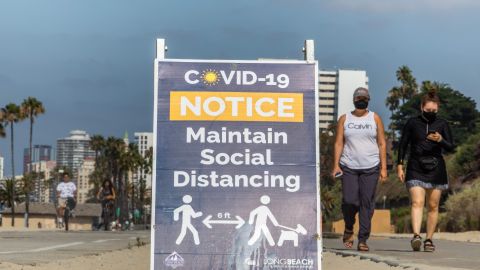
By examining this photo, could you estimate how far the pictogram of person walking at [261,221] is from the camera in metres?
6.73

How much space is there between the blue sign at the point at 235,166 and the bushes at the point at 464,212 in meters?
17.5

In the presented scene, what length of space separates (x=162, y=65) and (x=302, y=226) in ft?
5.57

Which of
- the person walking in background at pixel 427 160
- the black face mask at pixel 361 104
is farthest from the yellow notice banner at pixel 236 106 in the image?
the person walking in background at pixel 427 160

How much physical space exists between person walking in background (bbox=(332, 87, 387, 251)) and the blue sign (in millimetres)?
2959

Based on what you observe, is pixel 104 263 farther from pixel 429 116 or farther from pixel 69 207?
pixel 69 207

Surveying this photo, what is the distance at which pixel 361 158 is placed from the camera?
998 centimetres

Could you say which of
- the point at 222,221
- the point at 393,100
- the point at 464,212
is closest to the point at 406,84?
the point at 393,100

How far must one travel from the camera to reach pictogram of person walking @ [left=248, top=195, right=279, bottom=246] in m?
6.73

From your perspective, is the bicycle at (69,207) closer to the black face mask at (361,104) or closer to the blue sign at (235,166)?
the black face mask at (361,104)

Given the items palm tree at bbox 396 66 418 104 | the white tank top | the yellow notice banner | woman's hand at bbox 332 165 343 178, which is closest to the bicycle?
woman's hand at bbox 332 165 343 178

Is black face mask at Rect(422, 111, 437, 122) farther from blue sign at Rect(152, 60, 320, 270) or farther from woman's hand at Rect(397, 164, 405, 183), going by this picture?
blue sign at Rect(152, 60, 320, 270)

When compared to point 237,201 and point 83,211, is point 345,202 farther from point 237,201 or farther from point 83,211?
point 83,211

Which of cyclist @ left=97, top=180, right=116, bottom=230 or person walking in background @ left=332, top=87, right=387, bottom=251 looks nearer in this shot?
person walking in background @ left=332, top=87, right=387, bottom=251

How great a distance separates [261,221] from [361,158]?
3.46 metres
